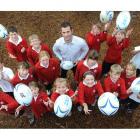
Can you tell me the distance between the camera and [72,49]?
5410mm

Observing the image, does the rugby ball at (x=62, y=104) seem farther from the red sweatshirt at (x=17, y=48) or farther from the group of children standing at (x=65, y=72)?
the red sweatshirt at (x=17, y=48)

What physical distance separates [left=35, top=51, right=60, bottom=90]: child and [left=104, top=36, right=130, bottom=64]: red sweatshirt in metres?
0.82

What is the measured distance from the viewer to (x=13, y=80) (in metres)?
5.16

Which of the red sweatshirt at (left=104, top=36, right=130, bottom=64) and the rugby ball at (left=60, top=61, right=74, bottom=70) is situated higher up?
the red sweatshirt at (left=104, top=36, right=130, bottom=64)

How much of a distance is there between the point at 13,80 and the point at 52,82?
0.75 meters

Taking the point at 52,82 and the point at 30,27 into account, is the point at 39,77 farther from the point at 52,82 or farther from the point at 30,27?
the point at 30,27

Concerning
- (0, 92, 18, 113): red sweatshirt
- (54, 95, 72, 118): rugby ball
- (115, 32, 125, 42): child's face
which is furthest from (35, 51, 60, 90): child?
(115, 32, 125, 42): child's face

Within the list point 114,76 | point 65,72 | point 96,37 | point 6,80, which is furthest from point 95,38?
point 6,80

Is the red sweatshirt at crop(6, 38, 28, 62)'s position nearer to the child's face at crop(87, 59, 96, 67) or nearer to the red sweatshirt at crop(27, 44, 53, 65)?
the red sweatshirt at crop(27, 44, 53, 65)

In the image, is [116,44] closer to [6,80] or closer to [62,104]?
[62,104]

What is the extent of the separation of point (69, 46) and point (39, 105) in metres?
0.94

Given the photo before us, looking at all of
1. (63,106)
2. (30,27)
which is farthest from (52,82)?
(30,27)

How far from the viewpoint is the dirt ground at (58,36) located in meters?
5.75

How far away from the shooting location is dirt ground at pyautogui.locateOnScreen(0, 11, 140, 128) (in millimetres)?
5746
